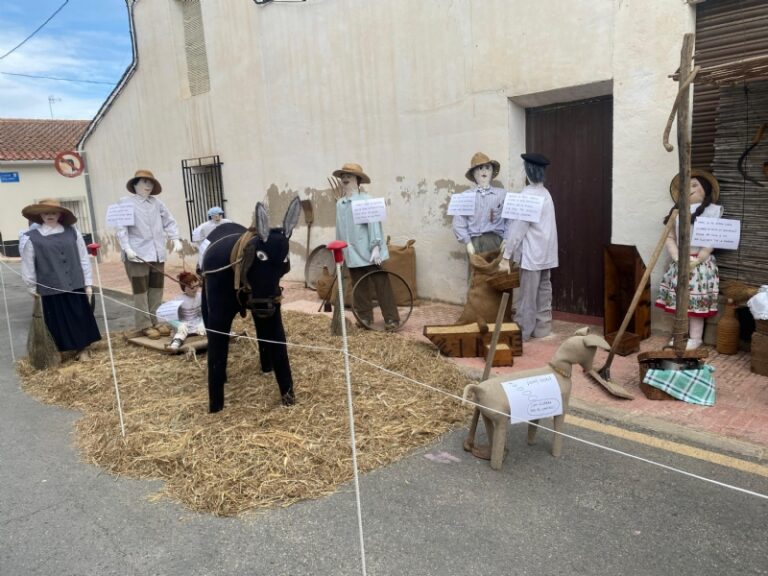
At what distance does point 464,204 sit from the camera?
661cm

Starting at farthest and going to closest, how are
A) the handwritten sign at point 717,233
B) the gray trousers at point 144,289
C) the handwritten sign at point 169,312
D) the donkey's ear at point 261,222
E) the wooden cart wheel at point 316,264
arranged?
the wooden cart wheel at point 316,264, the gray trousers at point 144,289, the handwritten sign at point 169,312, the handwritten sign at point 717,233, the donkey's ear at point 261,222

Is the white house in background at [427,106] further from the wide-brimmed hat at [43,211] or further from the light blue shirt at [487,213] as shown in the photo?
the wide-brimmed hat at [43,211]

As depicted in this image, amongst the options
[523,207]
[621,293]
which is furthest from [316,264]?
[621,293]

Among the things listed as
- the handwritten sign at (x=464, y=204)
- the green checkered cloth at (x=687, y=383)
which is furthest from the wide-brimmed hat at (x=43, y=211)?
the green checkered cloth at (x=687, y=383)

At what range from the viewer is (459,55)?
732cm

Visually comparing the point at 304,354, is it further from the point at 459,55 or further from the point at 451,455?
the point at 459,55

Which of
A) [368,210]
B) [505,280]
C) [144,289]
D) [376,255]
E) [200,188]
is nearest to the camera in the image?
[505,280]

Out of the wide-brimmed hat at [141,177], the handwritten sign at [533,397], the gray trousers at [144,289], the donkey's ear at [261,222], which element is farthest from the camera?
the gray trousers at [144,289]

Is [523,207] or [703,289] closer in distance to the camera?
[703,289]

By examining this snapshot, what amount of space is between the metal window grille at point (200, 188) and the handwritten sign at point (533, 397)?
9663mm

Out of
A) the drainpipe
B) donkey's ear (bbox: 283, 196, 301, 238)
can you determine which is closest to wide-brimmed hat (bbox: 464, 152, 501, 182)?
donkey's ear (bbox: 283, 196, 301, 238)

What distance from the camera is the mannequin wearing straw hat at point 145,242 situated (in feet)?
22.3

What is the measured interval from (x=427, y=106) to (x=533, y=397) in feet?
17.7

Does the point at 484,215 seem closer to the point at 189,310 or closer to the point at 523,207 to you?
the point at 523,207
